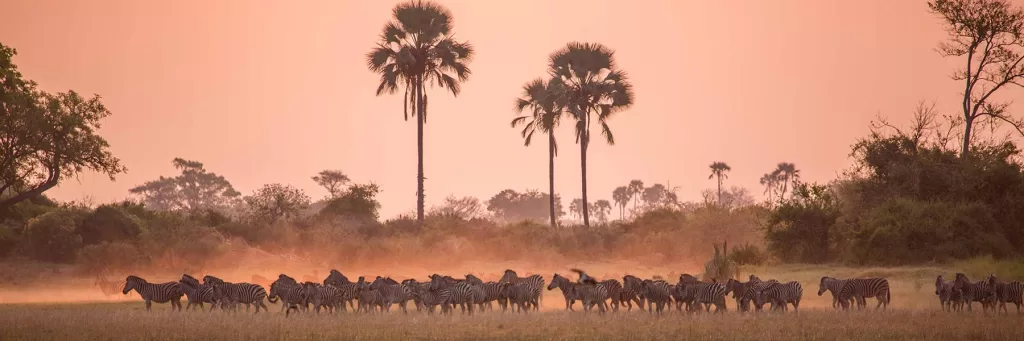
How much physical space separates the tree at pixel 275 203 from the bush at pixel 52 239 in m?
12.9

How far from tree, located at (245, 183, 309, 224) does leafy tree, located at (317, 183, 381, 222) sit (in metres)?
1.60

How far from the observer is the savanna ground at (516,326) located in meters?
20.7

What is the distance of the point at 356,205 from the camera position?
60750mm

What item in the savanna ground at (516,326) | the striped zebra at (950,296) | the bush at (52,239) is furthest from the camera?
the bush at (52,239)

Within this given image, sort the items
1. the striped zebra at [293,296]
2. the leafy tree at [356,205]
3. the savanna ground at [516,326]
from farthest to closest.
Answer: the leafy tree at [356,205], the striped zebra at [293,296], the savanna ground at [516,326]

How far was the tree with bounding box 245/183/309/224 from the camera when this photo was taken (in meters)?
57.5

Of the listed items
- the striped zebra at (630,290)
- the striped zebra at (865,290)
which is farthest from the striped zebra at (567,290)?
the striped zebra at (865,290)

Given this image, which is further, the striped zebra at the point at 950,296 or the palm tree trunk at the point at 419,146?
the palm tree trunk at the point at 419,146

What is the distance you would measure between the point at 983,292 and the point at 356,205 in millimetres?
40554

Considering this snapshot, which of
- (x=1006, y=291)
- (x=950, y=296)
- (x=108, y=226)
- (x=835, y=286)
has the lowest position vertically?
(x=950, y=296)

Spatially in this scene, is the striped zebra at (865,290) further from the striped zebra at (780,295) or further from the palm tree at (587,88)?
the palm tree at (587,88)

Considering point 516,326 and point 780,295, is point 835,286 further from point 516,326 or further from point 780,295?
point 516,326

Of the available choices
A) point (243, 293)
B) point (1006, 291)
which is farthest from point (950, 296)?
point (243, 293)

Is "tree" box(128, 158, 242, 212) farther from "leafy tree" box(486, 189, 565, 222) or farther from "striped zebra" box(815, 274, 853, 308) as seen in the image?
"striped zebra" box(815, 274, 853, 308)
